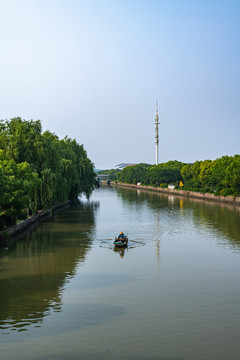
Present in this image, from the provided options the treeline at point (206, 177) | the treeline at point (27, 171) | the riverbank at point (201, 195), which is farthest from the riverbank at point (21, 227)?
the treeline at point (206, 177)

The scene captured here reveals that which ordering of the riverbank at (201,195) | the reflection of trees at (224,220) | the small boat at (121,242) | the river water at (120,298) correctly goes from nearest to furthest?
the river water at (120,298), the small boat at (121,242), the reflection of trees at (224,220), the riverbank at (201,195)

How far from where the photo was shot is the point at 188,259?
3597 cm

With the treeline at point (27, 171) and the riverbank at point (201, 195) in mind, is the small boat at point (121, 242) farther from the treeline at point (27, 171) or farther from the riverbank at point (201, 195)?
the riverbank at point (201, 195)

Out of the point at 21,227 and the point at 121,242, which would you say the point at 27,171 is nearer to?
the point at 21,227

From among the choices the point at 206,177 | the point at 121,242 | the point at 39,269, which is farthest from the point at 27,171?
the point at 206,177

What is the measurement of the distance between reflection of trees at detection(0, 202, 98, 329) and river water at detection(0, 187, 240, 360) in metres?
0.06

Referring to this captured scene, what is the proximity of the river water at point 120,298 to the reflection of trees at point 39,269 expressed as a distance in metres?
0.06

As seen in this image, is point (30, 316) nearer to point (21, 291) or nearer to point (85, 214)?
point (21, 291)

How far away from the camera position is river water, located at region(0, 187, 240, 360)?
18.8m

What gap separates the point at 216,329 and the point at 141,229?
33.9 metres

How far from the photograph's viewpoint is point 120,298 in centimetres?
2505

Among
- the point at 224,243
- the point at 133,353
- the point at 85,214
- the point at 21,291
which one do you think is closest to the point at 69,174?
the point at 85,214

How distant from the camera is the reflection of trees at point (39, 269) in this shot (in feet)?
75.7

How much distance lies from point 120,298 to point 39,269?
31.3ft
